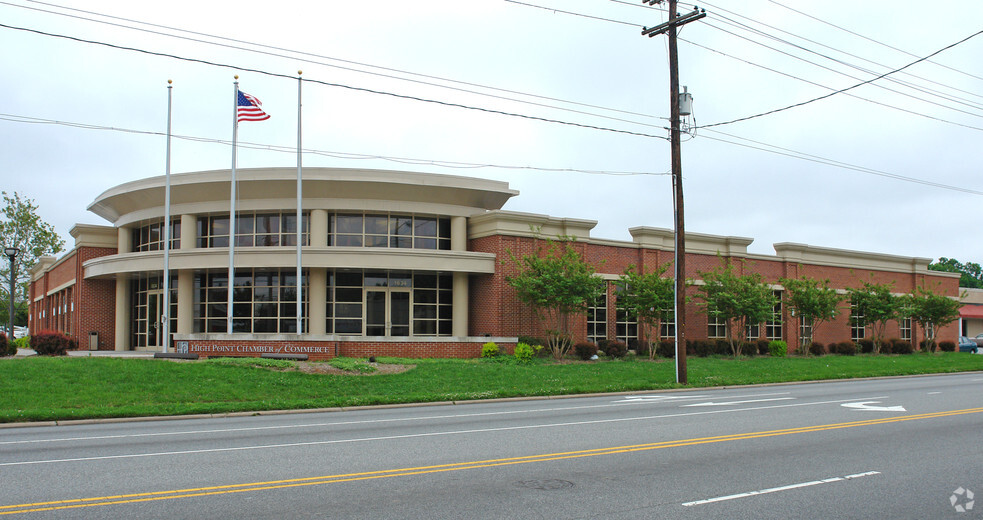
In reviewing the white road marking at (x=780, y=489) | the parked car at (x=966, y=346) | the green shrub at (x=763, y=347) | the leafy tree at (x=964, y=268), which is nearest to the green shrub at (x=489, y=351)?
the green shrub at (x=763, y=347)

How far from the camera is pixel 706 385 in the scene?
23.1 meters

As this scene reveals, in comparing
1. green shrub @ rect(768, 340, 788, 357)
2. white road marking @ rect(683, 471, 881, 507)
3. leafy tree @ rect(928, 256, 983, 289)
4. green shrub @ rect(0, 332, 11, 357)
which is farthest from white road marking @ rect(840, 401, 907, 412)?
leafy tree @ rect(928, 256, 983, 289)

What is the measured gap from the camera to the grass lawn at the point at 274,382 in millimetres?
16250

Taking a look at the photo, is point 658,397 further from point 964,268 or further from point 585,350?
point 964,268

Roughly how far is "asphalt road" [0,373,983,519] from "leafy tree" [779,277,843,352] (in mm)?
22801

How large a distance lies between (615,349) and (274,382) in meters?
15.8

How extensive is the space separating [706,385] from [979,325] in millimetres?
60436

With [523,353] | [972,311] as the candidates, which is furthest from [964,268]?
[523,353]

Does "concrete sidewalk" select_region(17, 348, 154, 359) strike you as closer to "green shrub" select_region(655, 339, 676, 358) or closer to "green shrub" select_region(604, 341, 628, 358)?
"green shrub" select_region(604, 341, 628, 358)

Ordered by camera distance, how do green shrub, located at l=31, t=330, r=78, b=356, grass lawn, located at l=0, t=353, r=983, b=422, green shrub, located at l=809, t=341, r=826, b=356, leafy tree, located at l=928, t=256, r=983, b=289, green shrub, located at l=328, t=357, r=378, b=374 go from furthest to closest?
leafy tree, located at l=928, t=256, r=983, b=289
green shrub, located at l=809, t=341, r=826, b=356
green shrub, located at l=31, t=330, r=78, b=356
green shrub, located at l=328, t=357, r=378, b=374
grass lawn, located at l=0, t=353, r=983, b=422

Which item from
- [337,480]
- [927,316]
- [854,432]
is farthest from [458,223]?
[927,316]

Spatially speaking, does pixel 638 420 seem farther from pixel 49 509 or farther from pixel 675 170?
pixel 675 170

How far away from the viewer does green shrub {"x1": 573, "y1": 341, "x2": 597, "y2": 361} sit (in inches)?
1172

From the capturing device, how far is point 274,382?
1923 cm
